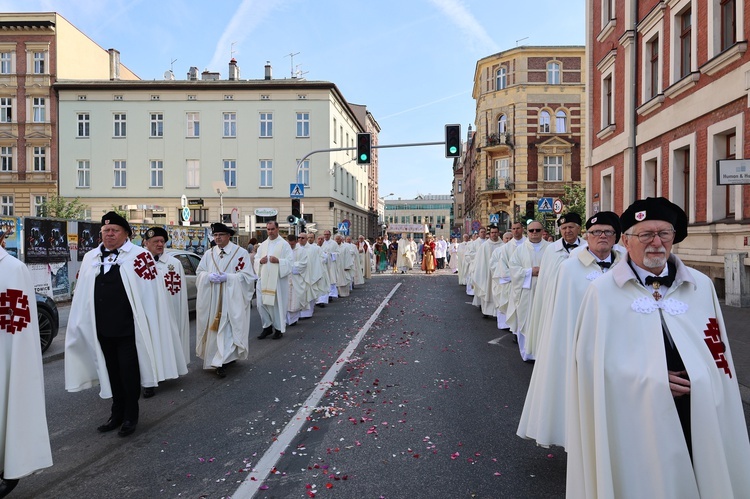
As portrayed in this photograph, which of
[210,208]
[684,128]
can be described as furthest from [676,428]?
[210,208]

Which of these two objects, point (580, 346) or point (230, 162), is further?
point (230, 162)

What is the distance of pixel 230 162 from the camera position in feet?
148

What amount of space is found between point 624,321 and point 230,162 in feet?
146

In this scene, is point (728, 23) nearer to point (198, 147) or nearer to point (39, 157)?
point (198, 147)

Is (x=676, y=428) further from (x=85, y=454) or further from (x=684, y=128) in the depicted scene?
(x=684, y=128)

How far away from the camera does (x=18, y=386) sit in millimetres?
3738

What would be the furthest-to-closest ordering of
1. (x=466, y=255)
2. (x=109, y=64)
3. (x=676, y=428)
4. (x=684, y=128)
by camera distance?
(x=109, y=64) < (x=466, y=255) < (x=684, y=128) < (x=676, y=428)

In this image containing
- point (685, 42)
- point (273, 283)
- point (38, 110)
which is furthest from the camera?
point (38, 110)

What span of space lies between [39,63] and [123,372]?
154 feet

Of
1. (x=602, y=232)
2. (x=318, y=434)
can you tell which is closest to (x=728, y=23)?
(x=602, y=232)

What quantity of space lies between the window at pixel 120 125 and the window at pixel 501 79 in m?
29.2

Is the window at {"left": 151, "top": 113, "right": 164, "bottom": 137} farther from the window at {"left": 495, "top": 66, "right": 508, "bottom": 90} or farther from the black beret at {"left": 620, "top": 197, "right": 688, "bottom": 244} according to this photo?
the black beret at {"left": 620, "top": 197, "right": 688, "bottom": 244}

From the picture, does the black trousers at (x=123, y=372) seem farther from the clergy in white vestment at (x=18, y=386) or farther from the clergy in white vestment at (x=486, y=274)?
the clergy in white vestment at (x=486, y=274)

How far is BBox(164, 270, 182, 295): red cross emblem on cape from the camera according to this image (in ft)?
22.8
